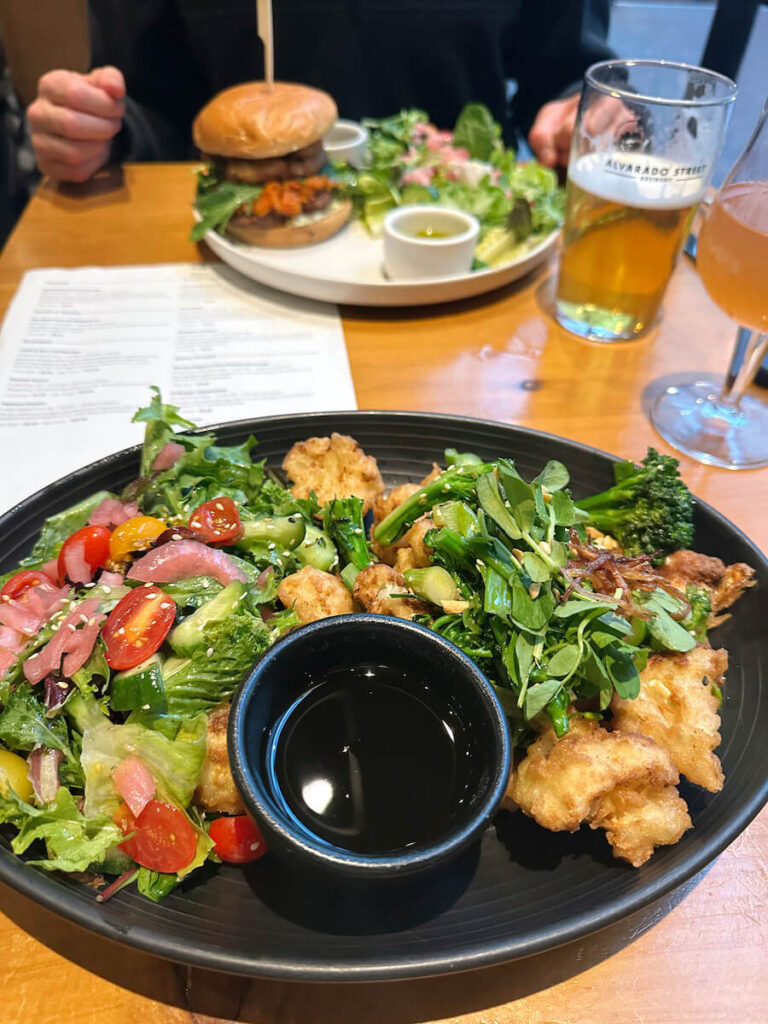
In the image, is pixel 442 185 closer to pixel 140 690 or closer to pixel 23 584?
pixel 23 584

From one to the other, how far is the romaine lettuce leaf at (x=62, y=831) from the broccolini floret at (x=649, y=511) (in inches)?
48.0

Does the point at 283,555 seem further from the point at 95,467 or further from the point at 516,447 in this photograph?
the point at 516,447

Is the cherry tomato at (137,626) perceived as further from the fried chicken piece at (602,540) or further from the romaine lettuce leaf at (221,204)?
the romaine lettuce leaf at (221,204)

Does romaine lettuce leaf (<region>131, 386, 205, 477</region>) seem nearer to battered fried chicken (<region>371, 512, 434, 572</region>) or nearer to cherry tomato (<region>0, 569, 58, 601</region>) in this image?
cherry tomato (<region>0, 569, 58, 601</region>)

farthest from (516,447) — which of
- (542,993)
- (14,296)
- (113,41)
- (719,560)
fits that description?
(113,41)

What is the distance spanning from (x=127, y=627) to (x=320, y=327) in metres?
1.83

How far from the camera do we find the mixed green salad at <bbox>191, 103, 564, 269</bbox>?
10.3 feet

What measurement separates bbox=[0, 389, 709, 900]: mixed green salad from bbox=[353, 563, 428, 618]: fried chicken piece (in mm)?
11

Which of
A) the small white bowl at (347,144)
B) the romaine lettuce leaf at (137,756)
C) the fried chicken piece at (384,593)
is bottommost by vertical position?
the romaine lettuce leaf at (137,756)

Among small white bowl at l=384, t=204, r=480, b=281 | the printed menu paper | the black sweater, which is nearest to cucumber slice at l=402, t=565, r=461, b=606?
the printed menu paper

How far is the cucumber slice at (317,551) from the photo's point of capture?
166cm

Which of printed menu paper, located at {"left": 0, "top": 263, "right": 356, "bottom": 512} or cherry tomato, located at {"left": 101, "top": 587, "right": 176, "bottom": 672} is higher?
cherry tomato, located at {"left": 101, "top": 587, "right": 176, "bottom": 672}

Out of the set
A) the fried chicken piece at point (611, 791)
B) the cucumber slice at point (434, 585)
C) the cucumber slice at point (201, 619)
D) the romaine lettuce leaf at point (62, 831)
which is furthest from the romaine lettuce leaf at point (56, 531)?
the fried chicken piece at point (611, 791)

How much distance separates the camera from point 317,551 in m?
1.67
